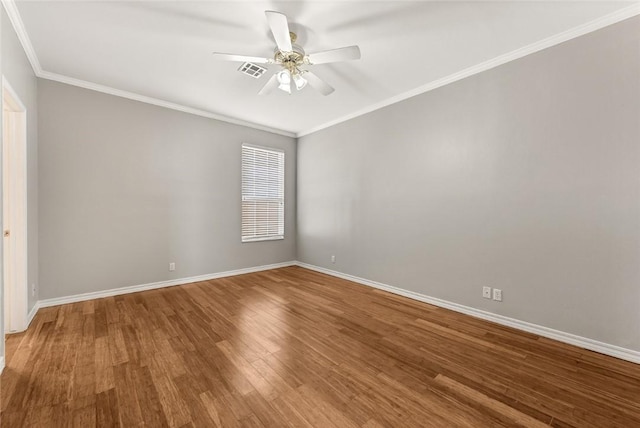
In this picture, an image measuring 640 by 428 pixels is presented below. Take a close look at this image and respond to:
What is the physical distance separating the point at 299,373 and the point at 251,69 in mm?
3061

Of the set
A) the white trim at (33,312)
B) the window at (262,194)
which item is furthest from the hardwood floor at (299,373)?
the window at (262,194)

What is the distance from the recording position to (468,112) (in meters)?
2.96

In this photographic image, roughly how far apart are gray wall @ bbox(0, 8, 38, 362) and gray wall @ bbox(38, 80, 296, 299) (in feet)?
0.52

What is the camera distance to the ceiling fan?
6.31 ft

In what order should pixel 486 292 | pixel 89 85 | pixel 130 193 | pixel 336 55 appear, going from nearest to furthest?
pixel 336 55 → pixel 486 292 → pixel 89 85 → pixel 130 193

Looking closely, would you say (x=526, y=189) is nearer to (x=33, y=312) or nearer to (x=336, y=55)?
(x=336, y=55)

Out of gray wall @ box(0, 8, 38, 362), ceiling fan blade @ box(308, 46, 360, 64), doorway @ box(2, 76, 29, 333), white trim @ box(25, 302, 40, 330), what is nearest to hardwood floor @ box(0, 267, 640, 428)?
white trim @ box(25, 302, 40, 330)

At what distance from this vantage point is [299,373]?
1845 mm

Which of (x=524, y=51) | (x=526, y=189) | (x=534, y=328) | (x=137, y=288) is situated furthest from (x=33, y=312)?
(x=524, y=51)

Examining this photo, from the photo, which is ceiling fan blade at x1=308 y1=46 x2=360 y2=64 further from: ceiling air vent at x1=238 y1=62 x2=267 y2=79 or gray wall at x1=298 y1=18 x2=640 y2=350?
gray wall at x1=298 y1=18 x2=640 y2=350

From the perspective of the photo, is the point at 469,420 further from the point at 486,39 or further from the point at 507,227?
the point at 486,39

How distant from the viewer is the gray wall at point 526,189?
2098 millimetres

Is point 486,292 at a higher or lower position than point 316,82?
lower

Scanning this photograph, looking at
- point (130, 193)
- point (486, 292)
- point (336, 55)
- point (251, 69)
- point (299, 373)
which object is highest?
point (251, 69)
